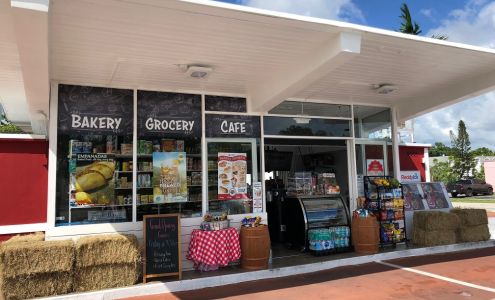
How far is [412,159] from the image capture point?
9547mm

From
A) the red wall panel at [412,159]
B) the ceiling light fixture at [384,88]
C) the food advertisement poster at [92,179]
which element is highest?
the ceiling light fixture at [384,88]

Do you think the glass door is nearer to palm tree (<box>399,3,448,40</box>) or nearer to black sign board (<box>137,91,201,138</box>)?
black sign board (<box>137,91,201,138</box>)

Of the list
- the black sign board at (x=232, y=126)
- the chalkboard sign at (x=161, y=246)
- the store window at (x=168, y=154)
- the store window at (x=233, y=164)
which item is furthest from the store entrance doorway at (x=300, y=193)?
the chalkboard sign at (x=161, y=246)

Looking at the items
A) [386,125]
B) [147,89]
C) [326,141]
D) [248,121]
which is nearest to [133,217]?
[147,89]

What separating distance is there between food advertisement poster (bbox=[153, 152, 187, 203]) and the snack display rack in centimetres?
369

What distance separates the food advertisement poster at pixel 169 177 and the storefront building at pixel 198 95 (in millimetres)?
17

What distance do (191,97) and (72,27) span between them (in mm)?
2728

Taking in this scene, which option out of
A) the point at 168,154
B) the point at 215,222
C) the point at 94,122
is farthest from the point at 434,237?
the point at 94,122

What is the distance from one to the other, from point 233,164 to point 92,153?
7.66 feet

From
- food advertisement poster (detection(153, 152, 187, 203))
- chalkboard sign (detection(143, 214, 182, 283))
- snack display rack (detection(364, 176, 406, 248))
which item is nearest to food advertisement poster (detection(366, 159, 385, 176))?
snack display rack (detection(364, 176, 406, 248))

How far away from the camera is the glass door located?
6.71 meters

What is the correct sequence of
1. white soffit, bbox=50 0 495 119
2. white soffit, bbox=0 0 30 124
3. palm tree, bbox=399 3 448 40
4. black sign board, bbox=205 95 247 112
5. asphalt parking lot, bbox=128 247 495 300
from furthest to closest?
1. palm tree, bbox=399 3 448 40
2. black sign board, bbox=205 95 247 112
3. asphalt parking lot, bbox=128 247 495 300
4. white soffit, bbox=50 0 495 119
5. white soffit, bbox=0 0 30 124

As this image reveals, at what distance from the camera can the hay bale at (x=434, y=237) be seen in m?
7.34

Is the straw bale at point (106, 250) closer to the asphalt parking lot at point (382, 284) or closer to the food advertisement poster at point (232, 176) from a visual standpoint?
the asphalt parking lot at point (382, 284)
